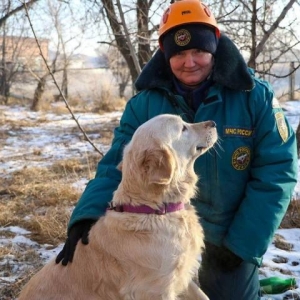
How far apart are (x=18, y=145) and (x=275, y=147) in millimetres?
7804

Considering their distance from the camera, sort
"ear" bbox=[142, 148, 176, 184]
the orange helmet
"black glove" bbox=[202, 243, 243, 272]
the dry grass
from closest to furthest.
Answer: "ear" bbox=[142, 148, 176, 184] < the orange helmet < "black glove" bbox=[202, 243, 243, 272] < the dry grass

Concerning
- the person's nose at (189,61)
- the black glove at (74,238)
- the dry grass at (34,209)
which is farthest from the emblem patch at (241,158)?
the dry grass at (34,209)

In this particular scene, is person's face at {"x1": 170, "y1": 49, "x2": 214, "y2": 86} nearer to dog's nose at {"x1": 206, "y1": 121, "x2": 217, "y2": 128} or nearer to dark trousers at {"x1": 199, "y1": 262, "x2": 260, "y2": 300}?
dog's nose at {"x1": 206, "y1": 121, "x2": 217, "y2": 128}

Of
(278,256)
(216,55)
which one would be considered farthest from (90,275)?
(278,256)

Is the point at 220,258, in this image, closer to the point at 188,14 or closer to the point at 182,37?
the point at 182,37

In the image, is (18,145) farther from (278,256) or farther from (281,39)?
(278,256)

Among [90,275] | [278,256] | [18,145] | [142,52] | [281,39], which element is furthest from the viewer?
[18,145]

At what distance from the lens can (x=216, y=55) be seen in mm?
3105

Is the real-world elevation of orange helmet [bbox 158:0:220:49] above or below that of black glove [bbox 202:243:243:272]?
above

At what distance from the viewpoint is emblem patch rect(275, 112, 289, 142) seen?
2.95 metres

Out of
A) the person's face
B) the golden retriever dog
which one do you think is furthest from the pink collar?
the person's face

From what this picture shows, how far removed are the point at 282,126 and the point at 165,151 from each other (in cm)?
85

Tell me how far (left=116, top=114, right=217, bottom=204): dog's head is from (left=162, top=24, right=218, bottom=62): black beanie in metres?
0.50

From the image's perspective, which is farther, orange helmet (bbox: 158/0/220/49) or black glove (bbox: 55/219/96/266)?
orange helmet (bbox: 158/0/220/49)
